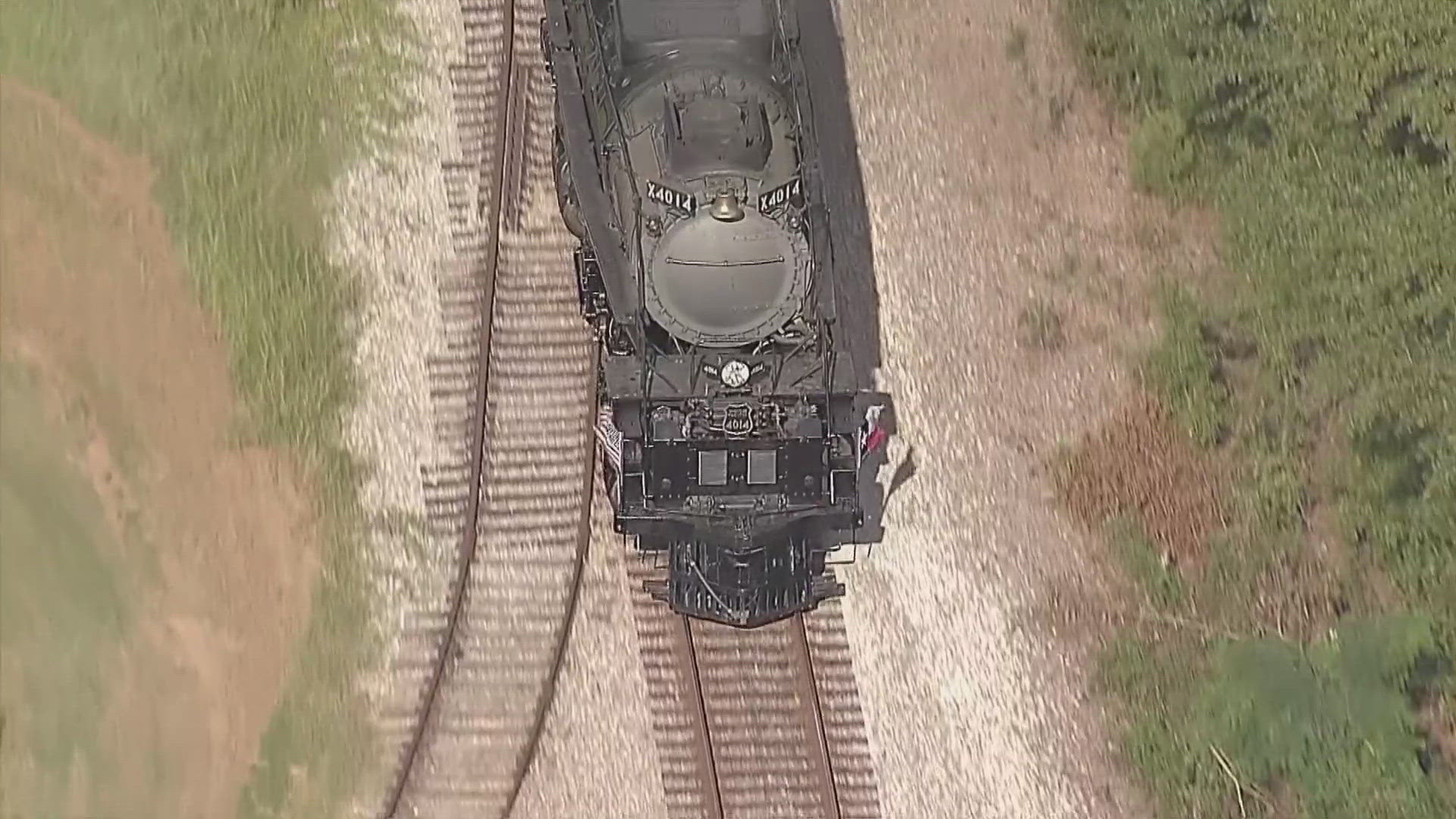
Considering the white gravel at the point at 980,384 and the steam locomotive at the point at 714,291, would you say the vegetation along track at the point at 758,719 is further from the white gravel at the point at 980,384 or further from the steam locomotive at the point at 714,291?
the steam locomotive at the point at 714,291

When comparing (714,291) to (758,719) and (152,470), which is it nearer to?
(758,719)

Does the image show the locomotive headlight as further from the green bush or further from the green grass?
the green grass

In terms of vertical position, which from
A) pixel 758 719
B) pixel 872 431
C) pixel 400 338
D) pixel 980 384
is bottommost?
pixel 758 719

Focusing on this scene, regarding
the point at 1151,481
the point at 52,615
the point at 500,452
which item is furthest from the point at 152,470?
the point at 1151,481

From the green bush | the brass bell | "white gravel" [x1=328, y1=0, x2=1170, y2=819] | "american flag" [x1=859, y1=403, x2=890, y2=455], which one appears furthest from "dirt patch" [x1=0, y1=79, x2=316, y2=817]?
the green bush

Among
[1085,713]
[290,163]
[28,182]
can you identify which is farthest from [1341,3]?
[28,182]

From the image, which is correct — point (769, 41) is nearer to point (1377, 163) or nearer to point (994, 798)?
point (1377, 163)
